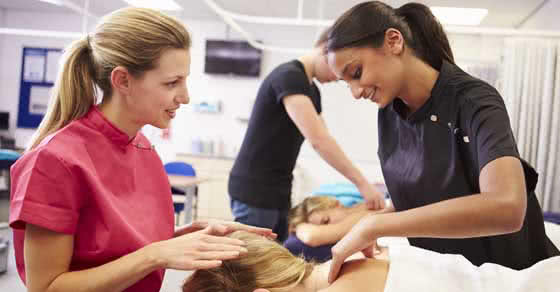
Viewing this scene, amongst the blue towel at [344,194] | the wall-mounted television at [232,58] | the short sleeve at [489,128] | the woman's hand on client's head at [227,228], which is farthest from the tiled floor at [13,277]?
the wall-mounted television at [232,58]

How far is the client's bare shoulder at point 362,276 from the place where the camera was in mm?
984

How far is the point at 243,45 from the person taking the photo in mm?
6008

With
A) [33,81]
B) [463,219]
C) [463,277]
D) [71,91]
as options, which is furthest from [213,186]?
[463,219]

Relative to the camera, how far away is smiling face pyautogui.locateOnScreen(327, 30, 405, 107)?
3.73 feet

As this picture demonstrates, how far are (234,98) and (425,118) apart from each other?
5050mm

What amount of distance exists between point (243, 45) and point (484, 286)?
17.6 ft

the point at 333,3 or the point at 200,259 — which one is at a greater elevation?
the point at 333,3

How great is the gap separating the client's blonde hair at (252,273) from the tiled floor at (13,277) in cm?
23

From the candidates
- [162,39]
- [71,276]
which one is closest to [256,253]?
[71,276]

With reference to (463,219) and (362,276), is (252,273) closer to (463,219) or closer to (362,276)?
(362,276)

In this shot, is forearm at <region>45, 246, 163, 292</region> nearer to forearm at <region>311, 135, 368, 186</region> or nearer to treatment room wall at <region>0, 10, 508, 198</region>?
forearm at <region>311, 135, 368, 186</region>

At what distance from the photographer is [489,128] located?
915 mm

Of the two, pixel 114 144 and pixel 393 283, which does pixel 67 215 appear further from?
pixel 393 283

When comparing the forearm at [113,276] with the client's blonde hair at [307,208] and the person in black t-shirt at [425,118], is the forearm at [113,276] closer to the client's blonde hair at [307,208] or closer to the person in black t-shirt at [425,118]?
the person in black t-shirt at [425,118]
